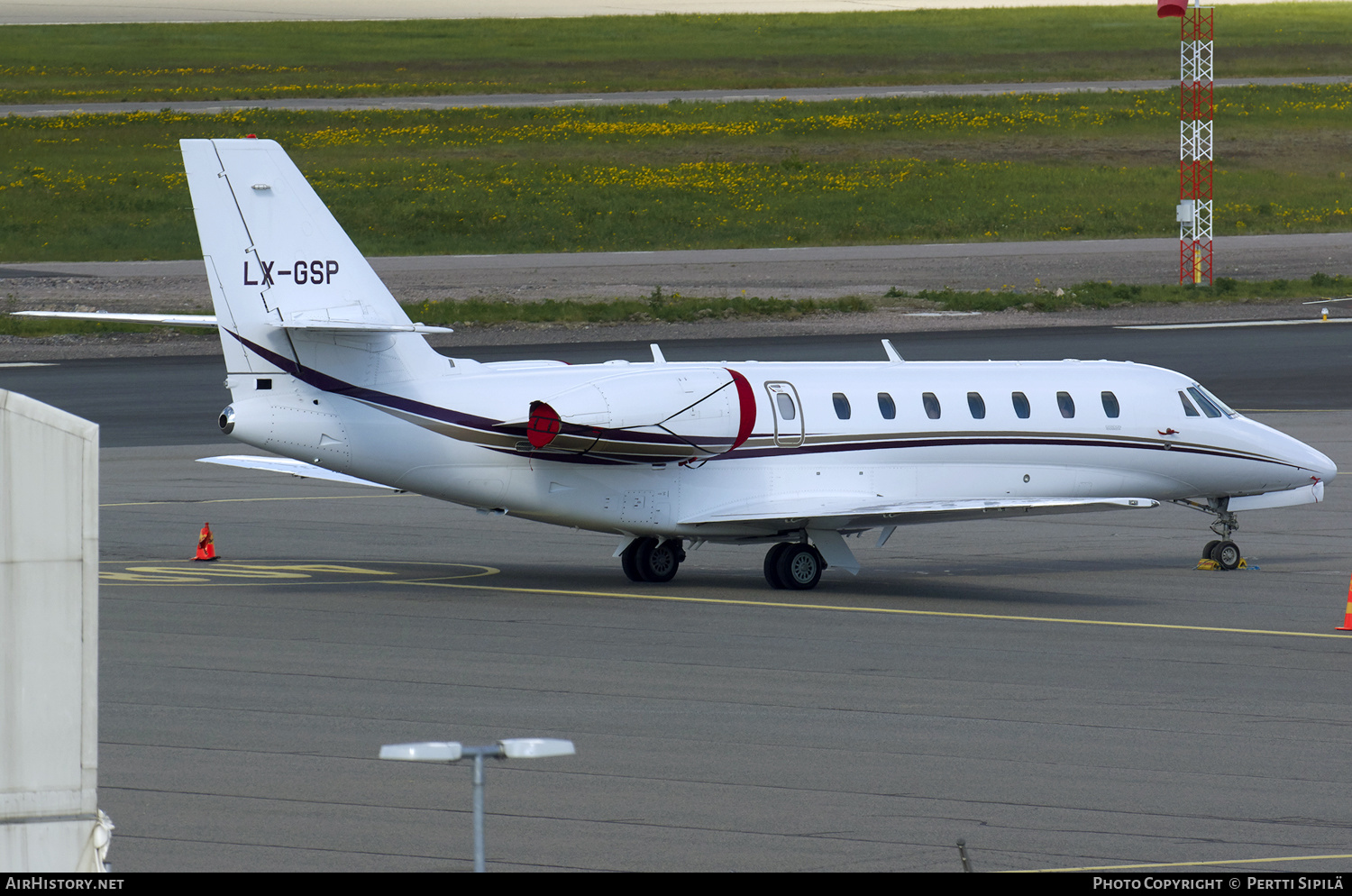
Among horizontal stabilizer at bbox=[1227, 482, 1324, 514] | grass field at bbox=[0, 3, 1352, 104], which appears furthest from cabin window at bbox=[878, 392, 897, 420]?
grass field at bbox=[0, 3, 1352, 104]

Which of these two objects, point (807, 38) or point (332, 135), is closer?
point (332, 135)

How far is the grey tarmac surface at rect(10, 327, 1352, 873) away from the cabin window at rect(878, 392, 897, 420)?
2386mm

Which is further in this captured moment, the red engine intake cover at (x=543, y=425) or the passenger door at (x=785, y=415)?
the passenger door at (x=785, y=415)

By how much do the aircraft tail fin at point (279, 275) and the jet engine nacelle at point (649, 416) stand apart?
196cm

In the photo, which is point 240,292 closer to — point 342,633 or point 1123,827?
point 342,633

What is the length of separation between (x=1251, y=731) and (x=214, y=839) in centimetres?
898

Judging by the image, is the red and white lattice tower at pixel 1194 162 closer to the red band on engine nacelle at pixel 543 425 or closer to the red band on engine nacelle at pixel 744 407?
the red band on engine nacelle at pixel 744 407

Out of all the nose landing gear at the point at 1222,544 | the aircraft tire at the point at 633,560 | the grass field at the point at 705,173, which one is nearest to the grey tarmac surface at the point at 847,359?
the nose landing gear at the point at 1222,544

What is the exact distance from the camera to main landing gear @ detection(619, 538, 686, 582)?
2508cm

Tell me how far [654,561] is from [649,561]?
0.25ft

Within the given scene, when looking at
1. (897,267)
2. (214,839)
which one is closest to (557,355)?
(897,267)

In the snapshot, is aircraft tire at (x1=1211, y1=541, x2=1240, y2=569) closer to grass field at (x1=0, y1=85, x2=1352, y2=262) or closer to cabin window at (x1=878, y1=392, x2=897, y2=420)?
cabin window at (x1=878, y1=392, x2=897, y2=420)

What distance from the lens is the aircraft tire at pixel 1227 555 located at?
26.5 metres

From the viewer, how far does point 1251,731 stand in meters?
15.9
